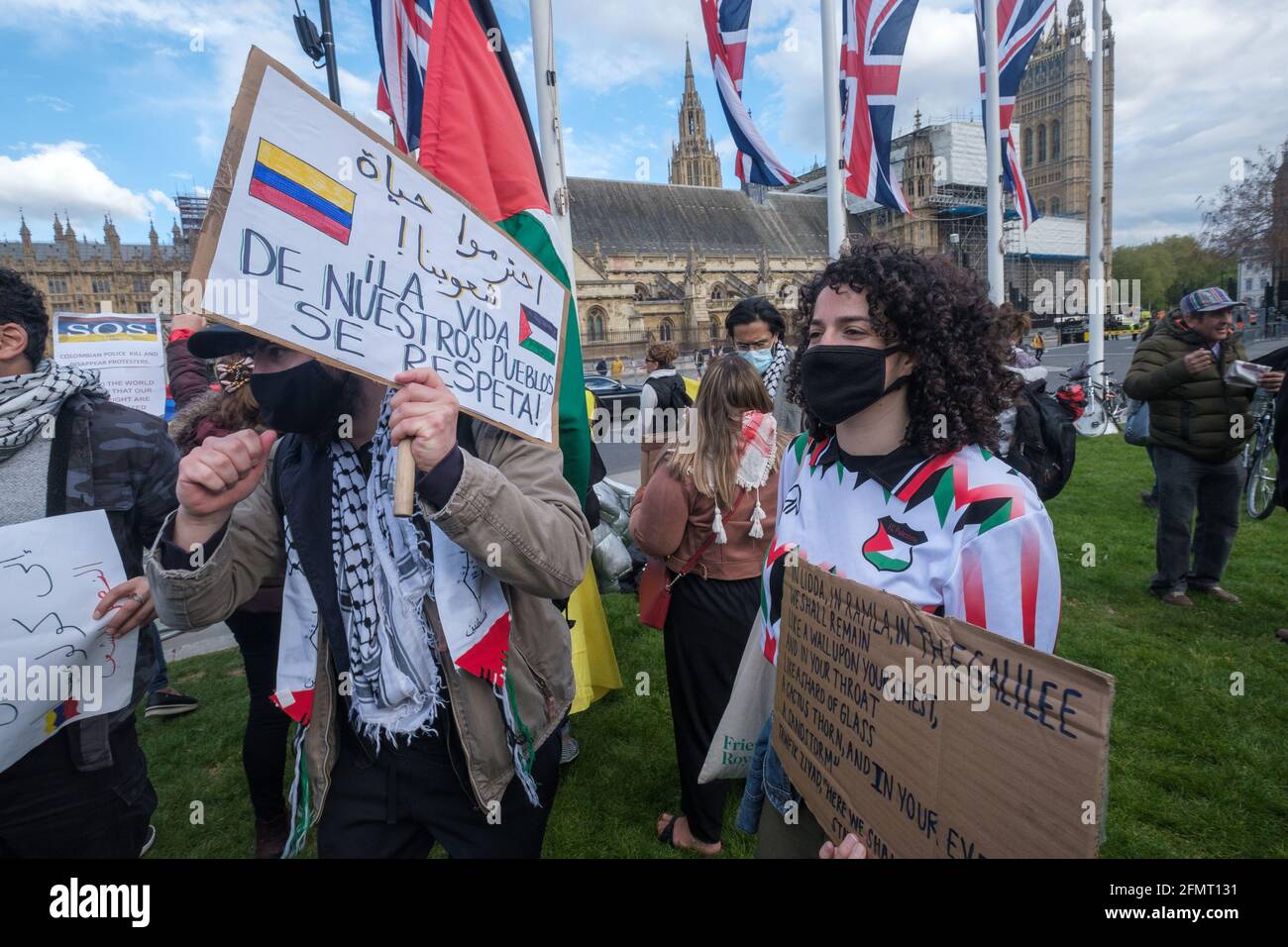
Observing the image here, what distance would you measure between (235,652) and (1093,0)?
1484 cm

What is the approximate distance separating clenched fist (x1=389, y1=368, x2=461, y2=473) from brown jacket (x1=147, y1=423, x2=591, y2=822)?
87 mm

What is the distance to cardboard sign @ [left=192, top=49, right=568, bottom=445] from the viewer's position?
1.38m

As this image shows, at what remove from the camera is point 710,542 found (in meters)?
3.11

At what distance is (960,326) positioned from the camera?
1957 millimetres

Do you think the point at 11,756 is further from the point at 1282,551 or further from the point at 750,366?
the point at 1282,551

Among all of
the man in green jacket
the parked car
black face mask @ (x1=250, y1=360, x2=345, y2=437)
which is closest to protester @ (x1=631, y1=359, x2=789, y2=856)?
black face mask @ (x1=250, y1=360, x2=345, y2=437)

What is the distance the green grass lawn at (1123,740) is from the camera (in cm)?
326

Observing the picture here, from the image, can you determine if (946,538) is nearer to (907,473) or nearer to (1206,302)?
(907,473)

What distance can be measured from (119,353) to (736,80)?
6.30m

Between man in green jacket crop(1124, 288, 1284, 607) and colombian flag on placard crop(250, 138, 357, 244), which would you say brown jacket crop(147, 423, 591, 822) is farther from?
man in green jacket crop(1124, 288, 1284, 607)

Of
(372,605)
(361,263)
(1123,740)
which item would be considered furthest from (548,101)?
(1123,740)

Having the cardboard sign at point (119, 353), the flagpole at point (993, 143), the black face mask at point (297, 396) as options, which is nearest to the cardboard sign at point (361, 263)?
the black face mask at point (297, 396)
